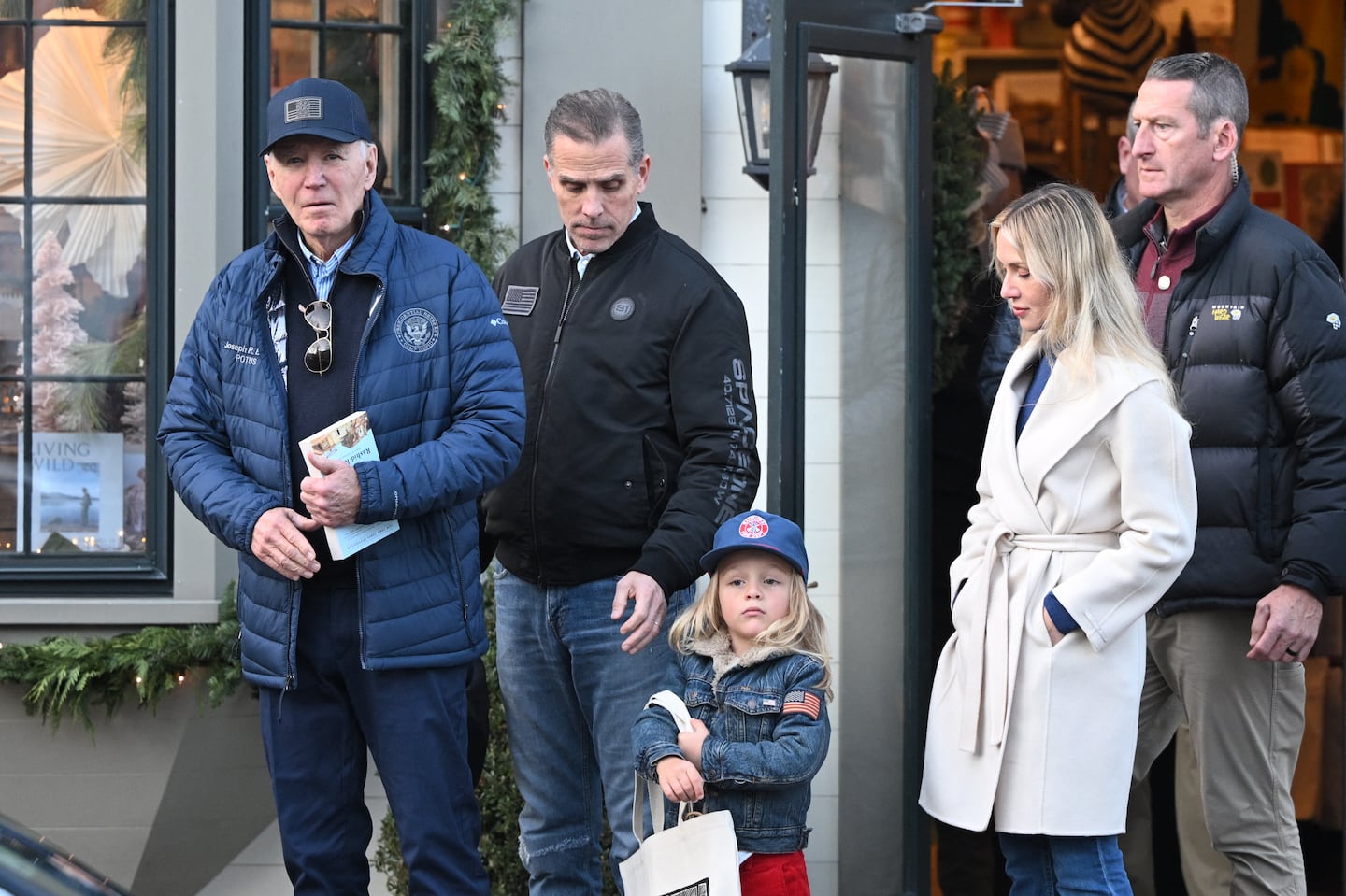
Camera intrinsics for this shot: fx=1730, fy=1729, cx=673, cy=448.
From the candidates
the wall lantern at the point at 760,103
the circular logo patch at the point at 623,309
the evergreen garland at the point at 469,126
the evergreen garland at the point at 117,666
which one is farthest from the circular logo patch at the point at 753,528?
the evergreen garland at the point at 117,666

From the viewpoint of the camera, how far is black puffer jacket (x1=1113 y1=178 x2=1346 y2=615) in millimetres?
3973

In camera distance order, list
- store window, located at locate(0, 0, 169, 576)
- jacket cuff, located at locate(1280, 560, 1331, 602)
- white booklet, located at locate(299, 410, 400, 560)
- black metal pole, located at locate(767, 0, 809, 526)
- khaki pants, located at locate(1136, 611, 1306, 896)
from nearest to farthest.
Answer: white booklet, located at locate(299, 410, 400, 560), jacket cuff, located at locate(1280, 560, 1331, 602), khaki pants, located at locate(1136, 611, 1306, 896), black metal pole, located at locate(767, 0, 809, 526), store window, located at locate(0, 0, 169, 576)

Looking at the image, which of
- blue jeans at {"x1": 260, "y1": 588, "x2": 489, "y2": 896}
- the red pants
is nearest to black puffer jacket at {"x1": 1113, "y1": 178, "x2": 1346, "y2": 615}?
the red pants

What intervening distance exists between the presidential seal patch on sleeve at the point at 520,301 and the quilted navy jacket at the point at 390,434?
0.98 feet

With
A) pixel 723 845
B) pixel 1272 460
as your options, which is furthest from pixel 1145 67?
pixel 723 845

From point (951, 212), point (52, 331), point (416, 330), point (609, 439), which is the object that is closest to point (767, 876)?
point (609, 439)

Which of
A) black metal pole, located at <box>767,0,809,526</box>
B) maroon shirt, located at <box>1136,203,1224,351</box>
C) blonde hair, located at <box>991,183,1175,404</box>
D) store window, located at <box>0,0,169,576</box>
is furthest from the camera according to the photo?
store window, located at <box>0,0,169,576</box>

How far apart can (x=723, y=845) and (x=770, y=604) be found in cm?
58

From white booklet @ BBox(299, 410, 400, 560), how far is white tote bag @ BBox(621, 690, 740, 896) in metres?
0.73

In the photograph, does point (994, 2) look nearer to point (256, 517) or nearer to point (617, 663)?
point (617, 663)

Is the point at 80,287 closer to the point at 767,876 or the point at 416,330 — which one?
the point at 416,330

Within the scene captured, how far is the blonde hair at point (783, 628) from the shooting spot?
3732 millimetres

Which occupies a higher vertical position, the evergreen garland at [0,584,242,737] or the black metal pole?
the black metal pole

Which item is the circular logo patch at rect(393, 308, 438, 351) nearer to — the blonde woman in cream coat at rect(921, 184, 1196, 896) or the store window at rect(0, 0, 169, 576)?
the blonde woman in cream coat at rect(921, 184, 1196, 896)
